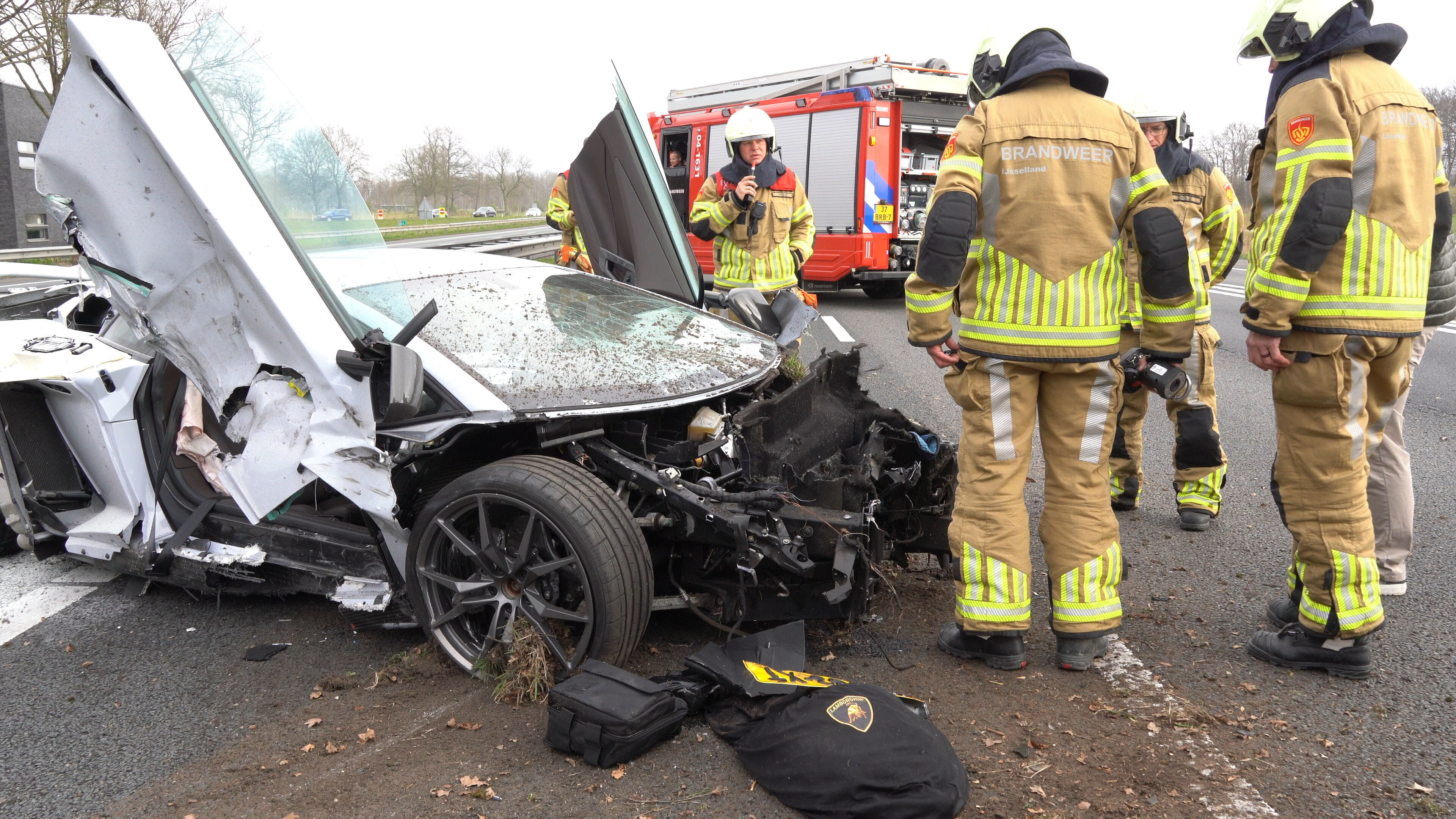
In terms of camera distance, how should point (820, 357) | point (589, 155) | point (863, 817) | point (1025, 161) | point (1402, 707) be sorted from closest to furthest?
point (863, 817)
point (1402, 707)
point (1025, 161)
point (820, 357)
point (589, 155)

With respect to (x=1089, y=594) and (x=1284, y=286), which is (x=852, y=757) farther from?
(x=1284, y=286)

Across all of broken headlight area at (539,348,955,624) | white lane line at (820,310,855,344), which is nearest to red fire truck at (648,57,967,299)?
white lane line at (820,310,855,344)

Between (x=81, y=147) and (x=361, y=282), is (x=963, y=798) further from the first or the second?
(x=81, y=147)

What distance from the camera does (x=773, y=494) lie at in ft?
9.29

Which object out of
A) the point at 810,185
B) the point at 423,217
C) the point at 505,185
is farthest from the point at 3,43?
the point at 505,185

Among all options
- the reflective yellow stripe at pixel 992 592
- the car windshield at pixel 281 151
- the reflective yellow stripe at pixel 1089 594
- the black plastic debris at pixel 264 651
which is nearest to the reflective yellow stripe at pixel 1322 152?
the reflective yellow stripe at pixel 1089 594

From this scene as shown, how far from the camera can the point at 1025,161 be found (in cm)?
295

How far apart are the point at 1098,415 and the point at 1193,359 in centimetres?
194

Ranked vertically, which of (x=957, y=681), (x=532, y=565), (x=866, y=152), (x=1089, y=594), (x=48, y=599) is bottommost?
(x=48, y=599)

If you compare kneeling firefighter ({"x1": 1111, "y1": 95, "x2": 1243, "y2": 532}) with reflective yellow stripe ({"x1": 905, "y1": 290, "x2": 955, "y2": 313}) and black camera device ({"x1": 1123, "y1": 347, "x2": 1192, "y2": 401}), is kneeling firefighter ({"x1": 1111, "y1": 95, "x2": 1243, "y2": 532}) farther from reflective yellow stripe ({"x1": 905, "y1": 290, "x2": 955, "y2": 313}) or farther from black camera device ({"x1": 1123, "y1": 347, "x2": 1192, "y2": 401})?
reflective yellow stripe ({"x1": 905, "y1": 290, "x2": 955, "y2": 313})

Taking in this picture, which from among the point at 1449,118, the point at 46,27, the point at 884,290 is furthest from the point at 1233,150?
the point at 46,27

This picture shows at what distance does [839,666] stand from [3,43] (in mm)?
20540

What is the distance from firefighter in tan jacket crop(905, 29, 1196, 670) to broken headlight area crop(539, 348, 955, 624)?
28cm

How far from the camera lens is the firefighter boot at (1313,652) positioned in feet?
9.66
